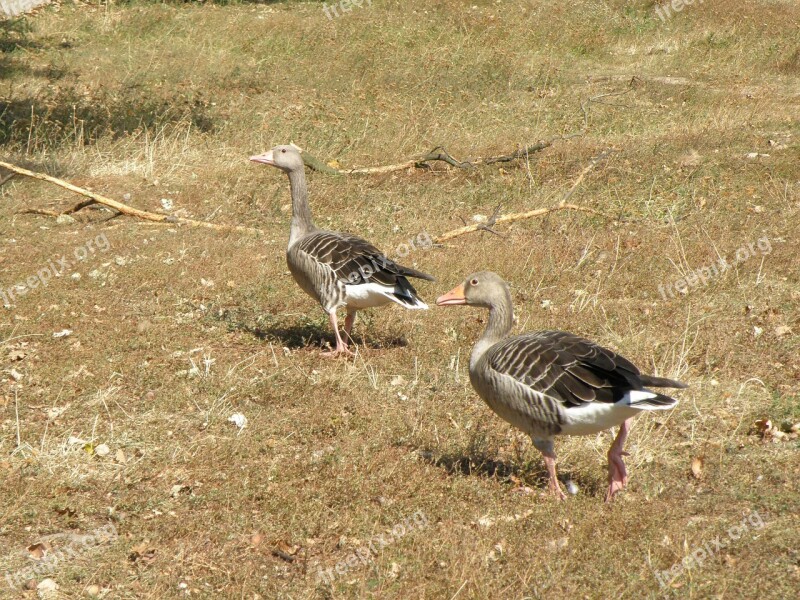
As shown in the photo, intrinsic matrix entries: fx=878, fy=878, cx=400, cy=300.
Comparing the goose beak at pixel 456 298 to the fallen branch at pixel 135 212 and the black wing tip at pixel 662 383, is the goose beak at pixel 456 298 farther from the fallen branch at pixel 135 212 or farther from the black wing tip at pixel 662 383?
the fallen branch at pixel 135 212

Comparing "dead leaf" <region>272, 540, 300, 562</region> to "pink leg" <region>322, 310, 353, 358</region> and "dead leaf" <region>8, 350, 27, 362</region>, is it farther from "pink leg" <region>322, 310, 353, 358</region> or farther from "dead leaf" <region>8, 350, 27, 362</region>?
"dead leaf" <region>8, 350, 27, 362</region>

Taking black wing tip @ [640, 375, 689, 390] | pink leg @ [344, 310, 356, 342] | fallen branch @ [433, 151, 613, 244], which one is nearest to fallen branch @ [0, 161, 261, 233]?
fallen branch @ [433, 151, 613, 244]

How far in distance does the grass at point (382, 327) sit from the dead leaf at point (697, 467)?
67 millimetres

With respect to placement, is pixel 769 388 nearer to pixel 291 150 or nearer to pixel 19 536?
pixel 291 150

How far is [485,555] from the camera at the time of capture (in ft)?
19.4

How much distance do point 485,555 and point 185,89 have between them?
664 inches

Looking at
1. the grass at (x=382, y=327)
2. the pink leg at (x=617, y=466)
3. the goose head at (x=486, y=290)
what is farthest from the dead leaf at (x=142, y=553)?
the pink leg at (x=617, y=466)

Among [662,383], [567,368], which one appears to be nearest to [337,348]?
[567,368]

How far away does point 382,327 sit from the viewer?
10.5m

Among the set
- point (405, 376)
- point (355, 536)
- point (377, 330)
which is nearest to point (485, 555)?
point (355, 536)

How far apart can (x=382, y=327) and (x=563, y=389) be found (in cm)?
434

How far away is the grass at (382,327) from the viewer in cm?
619

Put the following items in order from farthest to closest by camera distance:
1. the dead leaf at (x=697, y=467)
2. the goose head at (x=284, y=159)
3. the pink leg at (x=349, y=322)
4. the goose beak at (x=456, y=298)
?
the goose head at (x=284, y=159), the pink leg at (x=349, y=322), the goose beak at (x=456, y=298), the dead leaf at (x=697, y=467)

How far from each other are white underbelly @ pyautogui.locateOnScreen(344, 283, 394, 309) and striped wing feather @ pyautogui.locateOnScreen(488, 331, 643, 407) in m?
2.42
